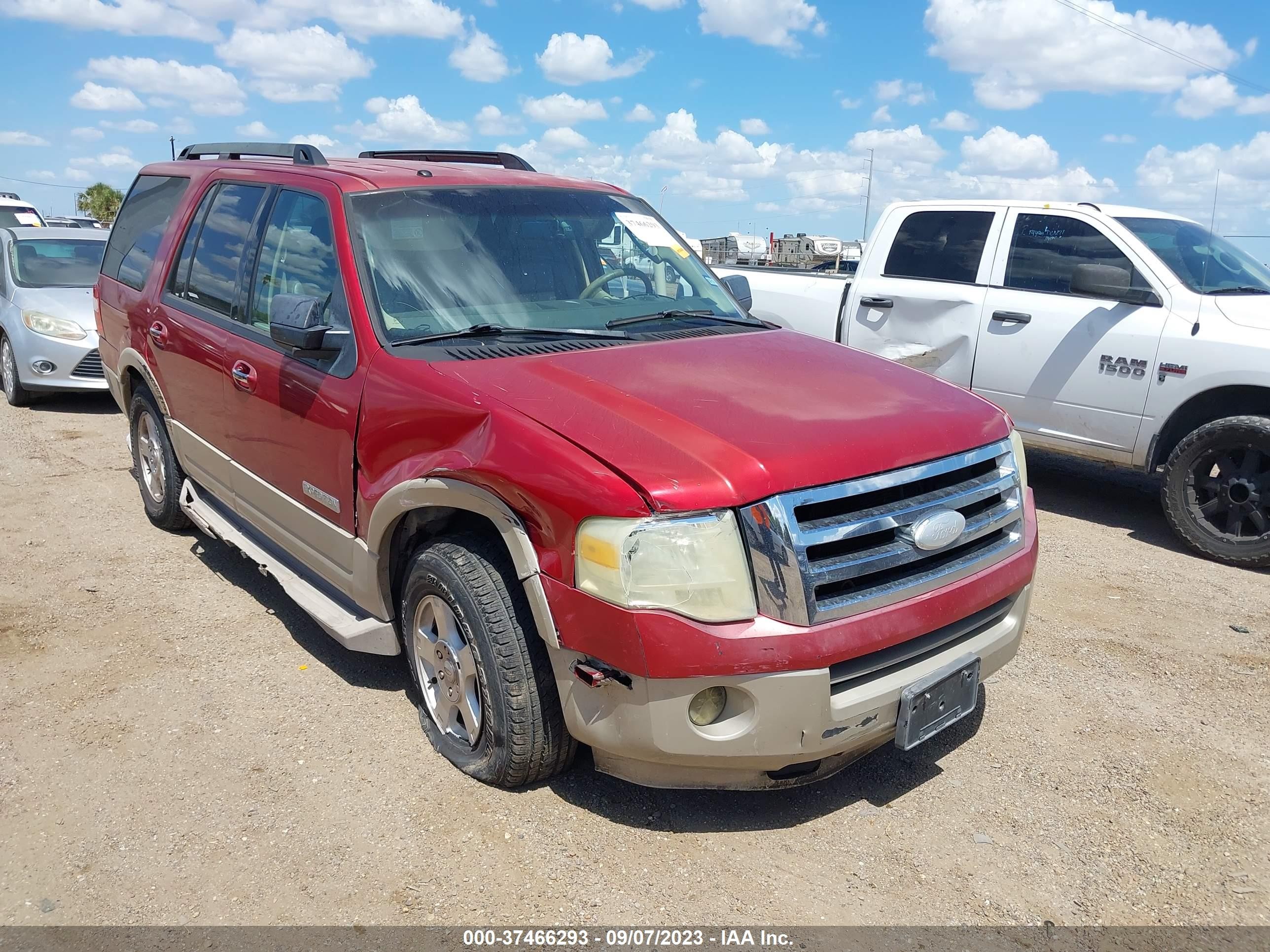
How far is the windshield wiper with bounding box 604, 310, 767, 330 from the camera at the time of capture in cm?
374

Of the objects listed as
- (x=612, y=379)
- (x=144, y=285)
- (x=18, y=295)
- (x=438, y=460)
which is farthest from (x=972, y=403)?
(x=18, y=295)

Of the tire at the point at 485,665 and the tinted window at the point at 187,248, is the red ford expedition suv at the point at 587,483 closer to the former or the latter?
the tire at the point at 485,665

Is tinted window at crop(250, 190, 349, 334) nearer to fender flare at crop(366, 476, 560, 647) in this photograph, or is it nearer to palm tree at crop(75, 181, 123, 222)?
fender flare at crop(366, 476, 560, 647)

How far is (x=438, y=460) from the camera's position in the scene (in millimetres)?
2994

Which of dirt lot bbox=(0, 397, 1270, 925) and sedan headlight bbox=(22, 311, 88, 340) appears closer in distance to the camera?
dirt lot bbox=(0, 397, 1270, 925)

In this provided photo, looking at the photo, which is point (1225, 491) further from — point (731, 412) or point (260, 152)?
point (260, 152)

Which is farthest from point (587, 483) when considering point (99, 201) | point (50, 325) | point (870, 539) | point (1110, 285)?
point (99, 201)

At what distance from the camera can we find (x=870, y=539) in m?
2.73

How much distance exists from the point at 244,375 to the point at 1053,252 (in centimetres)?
510

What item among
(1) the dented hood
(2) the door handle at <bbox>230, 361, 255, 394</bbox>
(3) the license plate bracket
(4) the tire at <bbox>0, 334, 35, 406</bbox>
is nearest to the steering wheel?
Result: (1) the dented hood

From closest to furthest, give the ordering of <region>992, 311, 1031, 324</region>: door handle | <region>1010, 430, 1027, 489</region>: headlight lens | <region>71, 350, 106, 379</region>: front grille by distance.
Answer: <region>1010, 430, 1027, 489</region>: headlight lens
<region>992, 311, 1031, 324</region>: door handle
<region>71, 350, 106, 379</region>: front grille

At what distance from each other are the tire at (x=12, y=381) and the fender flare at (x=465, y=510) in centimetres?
792

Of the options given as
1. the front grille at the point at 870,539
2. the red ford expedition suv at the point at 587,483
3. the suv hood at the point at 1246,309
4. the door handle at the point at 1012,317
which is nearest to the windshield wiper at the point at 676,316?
the red ford expedition suv at the point at 587,483

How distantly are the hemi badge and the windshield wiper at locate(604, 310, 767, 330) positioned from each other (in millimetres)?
1208
